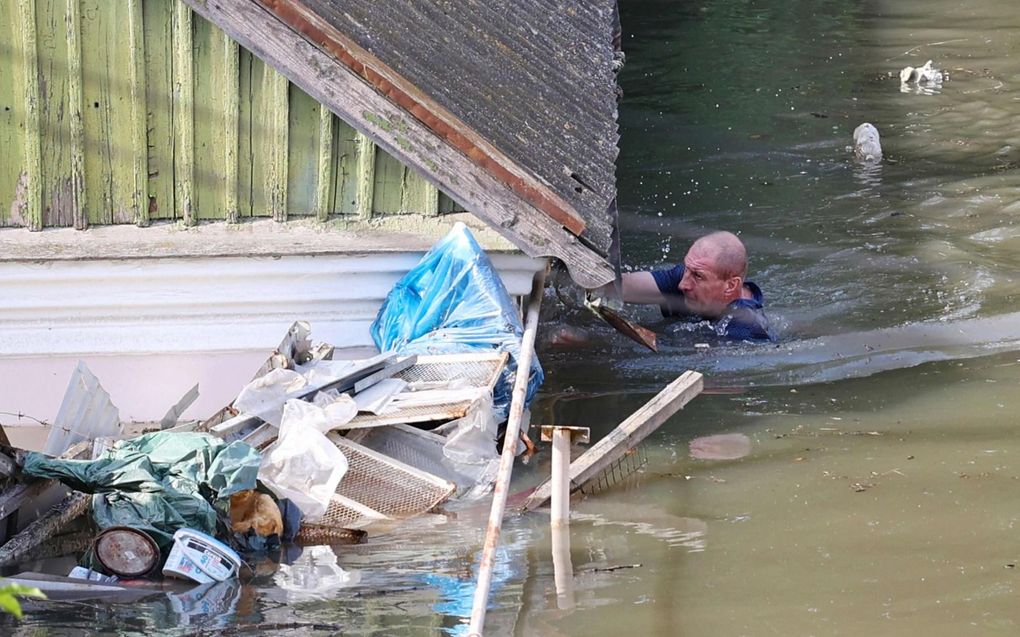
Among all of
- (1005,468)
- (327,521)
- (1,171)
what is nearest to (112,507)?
(327,521)

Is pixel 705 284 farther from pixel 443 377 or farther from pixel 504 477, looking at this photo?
pixel 504 477

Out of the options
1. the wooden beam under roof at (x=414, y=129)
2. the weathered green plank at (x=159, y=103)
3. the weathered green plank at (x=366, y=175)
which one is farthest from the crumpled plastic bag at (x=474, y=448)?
the weathered green plank at (x=159, y=103)

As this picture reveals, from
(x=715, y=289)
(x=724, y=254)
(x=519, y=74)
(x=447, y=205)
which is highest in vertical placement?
(x=519, y=74)

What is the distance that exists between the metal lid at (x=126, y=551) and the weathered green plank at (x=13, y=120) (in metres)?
2.24

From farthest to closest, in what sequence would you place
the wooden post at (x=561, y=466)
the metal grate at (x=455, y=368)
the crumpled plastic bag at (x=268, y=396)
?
1. the metal grate at (x=455, y=368)
2. the crumpled plastic bag at (x=268, y=396)
3. the wooden post at (x=561, y=466)

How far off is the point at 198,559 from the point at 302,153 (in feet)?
7.92

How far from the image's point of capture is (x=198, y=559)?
4.84m

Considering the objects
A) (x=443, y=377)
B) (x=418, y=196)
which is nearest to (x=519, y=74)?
(x=418, y=196)

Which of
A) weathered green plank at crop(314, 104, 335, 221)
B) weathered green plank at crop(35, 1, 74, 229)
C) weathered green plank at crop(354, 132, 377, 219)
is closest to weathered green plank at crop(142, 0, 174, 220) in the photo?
weathered green plank at crop(35, 1, 74, 229)

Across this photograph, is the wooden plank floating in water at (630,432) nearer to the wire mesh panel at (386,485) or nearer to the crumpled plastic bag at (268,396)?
the wire mesh panel at (386,485)

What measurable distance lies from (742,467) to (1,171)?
12.6 ft

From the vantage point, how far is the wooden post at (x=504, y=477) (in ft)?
12.3

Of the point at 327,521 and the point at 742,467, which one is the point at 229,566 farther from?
the point at 742,467

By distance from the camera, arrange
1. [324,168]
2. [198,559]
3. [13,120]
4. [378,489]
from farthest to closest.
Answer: [324,168] < [13,120] < [378,489] < [198,559]
